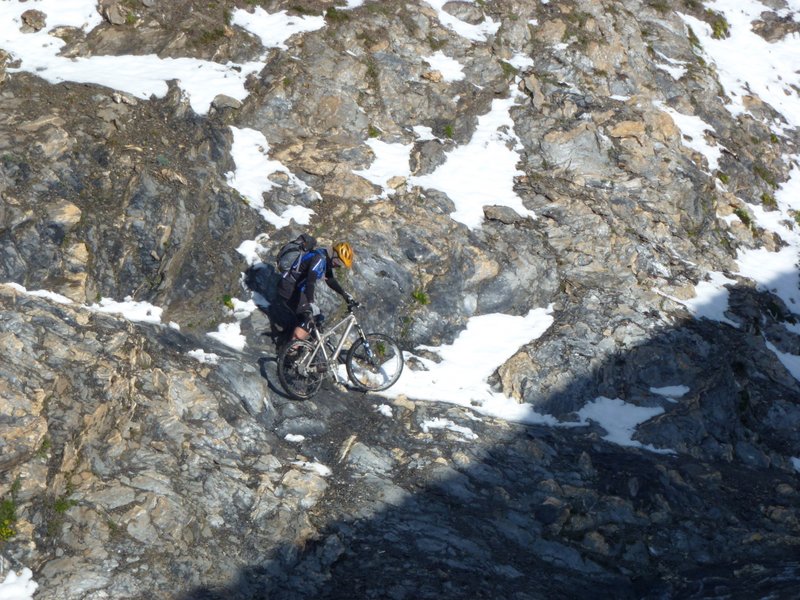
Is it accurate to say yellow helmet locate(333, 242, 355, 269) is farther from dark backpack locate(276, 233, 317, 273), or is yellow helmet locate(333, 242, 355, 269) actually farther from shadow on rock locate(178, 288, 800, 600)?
shadow on rock locate(178, 288, 800, 600)

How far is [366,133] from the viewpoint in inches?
762

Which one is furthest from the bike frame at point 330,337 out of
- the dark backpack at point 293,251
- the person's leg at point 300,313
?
the dark backpack at point 293,251

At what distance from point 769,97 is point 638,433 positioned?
1649 centimetres

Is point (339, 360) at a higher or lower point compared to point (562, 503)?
lower

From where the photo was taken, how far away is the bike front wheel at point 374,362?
14.2m

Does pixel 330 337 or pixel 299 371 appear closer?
pixel 299 371

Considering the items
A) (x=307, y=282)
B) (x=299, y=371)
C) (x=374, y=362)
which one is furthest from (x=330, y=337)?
(x=307, y=282)

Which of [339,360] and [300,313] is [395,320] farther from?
[300,313]

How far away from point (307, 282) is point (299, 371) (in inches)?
63.3

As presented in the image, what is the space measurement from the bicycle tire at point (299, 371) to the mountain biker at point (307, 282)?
0.86 ft

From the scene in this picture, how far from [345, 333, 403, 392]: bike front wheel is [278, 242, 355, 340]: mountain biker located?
0.92 m

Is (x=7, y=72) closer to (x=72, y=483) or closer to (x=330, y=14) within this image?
(x=330, y=14)

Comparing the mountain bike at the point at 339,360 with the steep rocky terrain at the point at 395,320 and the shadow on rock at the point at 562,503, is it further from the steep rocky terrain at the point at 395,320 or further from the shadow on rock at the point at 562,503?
the shadow on rock at the point at 562,503

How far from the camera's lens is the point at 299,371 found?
13.6 meters
